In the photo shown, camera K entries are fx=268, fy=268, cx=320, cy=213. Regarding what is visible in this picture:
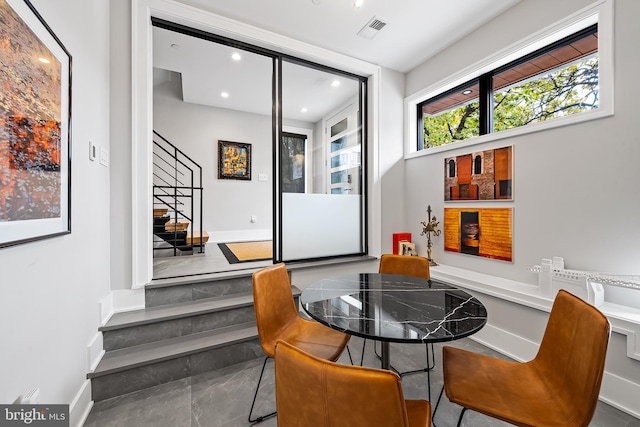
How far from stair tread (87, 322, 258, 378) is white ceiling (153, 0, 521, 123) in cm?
232

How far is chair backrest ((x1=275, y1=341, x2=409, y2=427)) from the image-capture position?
0.66 m

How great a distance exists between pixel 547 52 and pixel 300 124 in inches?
96.3

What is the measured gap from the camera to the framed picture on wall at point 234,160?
5441mm

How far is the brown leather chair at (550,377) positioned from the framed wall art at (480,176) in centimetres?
156

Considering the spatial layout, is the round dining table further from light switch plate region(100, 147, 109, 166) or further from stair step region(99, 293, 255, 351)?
light switch plate region(100, 147, 109, 166)

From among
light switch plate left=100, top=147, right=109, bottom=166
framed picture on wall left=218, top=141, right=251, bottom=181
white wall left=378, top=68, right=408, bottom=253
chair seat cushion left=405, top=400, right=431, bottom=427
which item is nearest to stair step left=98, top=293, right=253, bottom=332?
light switch plate left=100, top=147, right=109, bottom=166

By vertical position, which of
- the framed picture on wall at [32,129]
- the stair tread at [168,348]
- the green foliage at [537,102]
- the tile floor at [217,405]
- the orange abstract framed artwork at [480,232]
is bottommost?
the tile floor at [217,405]

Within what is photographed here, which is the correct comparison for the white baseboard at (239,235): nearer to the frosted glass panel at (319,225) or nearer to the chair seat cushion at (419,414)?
the frosted glass panel at (319,225)

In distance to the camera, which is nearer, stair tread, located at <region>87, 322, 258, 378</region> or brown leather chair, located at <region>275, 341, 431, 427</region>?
brown leather chair, located at <region>275, 341, 431, 427</region>

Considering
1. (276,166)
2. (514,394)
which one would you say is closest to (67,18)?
(276,166)

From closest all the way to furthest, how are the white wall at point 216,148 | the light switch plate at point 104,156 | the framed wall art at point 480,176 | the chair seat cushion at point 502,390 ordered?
the chair seat cushion at point 502,390 → the light switch plate at point 104,156 → the framed wall art at point 480,176 → the white wall at point 216,148

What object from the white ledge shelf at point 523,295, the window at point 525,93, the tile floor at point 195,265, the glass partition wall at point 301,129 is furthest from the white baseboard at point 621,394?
the tile floor at point 195,265

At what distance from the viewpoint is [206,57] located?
3.41 m

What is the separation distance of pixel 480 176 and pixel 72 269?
3.37 metres
